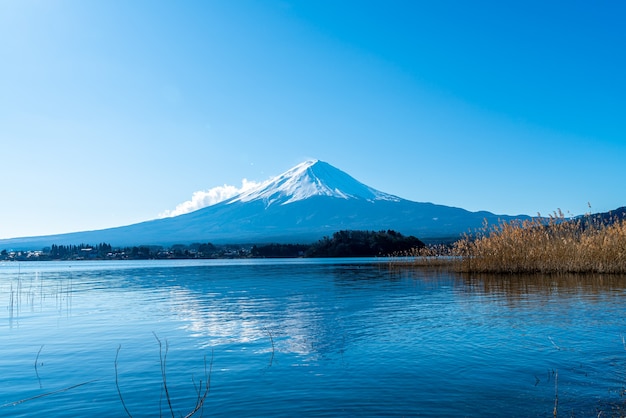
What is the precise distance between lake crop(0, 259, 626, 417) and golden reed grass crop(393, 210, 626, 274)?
7389mm

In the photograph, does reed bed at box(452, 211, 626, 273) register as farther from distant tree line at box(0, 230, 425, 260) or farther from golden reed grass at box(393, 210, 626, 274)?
distant tree line at box(0, 230, 425, 260)

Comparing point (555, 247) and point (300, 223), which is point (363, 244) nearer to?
point (555, 247)

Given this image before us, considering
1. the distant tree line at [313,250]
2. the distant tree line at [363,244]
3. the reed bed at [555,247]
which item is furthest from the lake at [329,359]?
the distant tree line at [363,244]

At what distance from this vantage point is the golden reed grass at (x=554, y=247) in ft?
70.9

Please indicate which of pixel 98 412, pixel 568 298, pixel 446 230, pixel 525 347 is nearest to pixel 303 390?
pixel 98 412

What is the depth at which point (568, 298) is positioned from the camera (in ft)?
46.0

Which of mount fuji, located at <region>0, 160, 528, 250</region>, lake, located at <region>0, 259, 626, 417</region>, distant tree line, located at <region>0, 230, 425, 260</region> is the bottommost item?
lake, located at <region>0, 259, 626, 417</region>

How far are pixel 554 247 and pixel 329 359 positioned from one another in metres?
18.5

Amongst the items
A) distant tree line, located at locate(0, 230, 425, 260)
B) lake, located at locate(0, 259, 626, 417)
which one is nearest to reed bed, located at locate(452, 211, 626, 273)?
lake, located at locate(0, 259, 626, 417)

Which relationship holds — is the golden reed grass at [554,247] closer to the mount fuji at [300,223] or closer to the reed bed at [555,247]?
the reed bed at [555,247]

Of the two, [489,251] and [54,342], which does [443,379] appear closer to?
[54,342]

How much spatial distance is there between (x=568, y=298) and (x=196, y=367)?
1077cm

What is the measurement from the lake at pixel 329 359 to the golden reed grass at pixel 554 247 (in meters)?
7.39

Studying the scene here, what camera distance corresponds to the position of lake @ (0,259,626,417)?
5637mm
